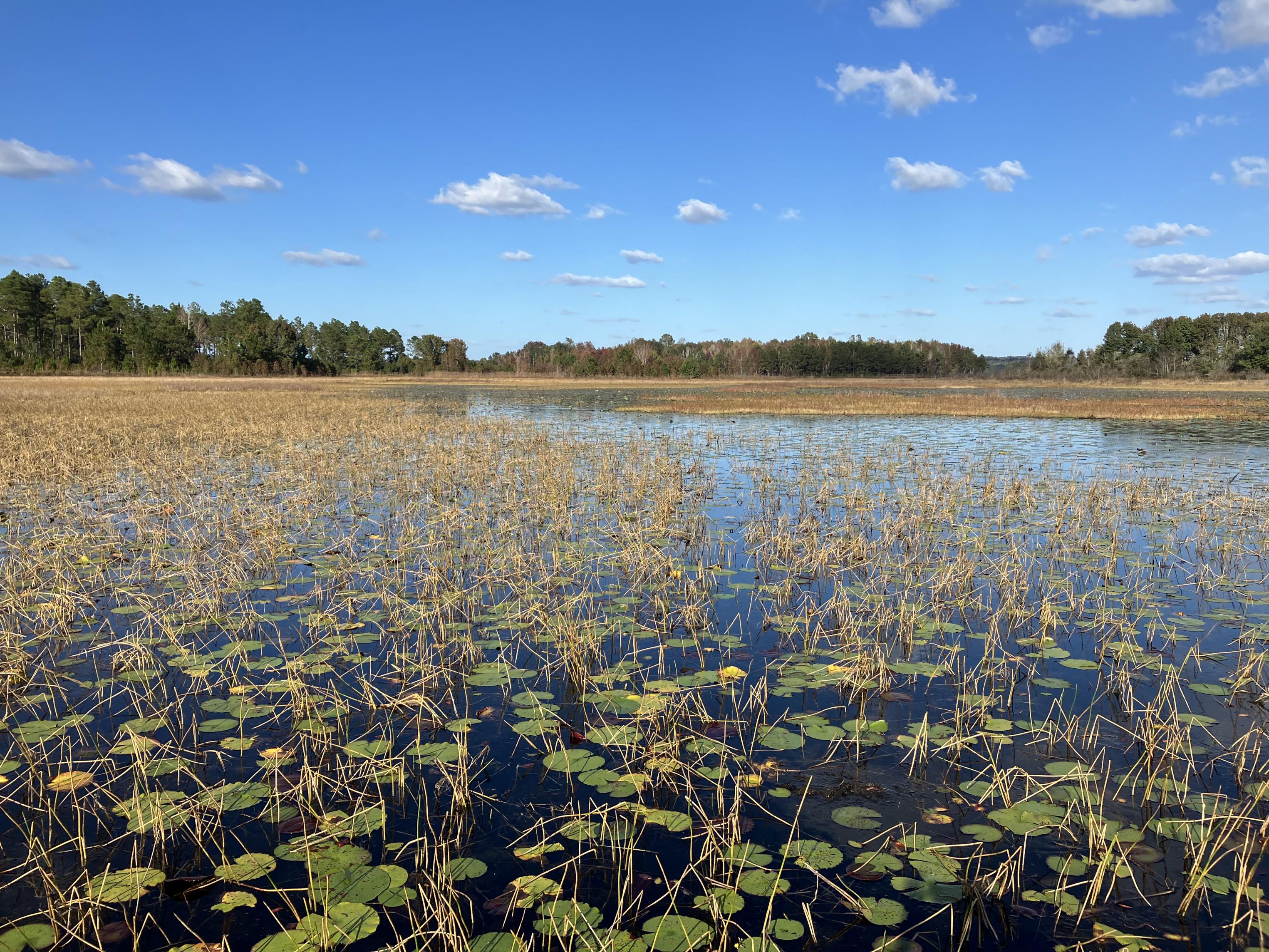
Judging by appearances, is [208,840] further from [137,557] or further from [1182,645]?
[1182,645]

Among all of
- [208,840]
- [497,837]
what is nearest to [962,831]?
[497,837]

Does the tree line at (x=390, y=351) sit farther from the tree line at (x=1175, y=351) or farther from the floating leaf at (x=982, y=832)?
the floating leaf at (x=982, y=832)

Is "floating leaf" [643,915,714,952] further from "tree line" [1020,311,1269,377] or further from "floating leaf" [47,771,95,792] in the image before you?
"tree line" [1020,311,1269,377]

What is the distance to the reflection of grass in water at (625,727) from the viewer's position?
340 centimetres

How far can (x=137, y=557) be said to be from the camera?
902 cm

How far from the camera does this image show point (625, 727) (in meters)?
4.90

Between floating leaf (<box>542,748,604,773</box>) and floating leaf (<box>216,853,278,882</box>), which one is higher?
floating leaf (<box>542,748,604,773</box>)

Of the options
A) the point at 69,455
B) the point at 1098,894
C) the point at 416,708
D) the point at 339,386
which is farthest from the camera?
the point at 339,386

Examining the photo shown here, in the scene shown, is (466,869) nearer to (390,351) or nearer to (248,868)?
(248,868)

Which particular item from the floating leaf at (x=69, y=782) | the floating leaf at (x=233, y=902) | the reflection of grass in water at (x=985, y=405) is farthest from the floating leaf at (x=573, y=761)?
the reflection of grass in water at (x=985, y=405)

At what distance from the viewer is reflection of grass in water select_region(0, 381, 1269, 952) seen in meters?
3.40

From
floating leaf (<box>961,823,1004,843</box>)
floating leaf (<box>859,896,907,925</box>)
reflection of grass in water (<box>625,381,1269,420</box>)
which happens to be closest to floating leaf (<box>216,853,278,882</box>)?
floating leaf (<box>859,896,907,925</box>)

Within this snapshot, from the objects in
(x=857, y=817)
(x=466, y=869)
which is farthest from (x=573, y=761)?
(x=857, y=817)

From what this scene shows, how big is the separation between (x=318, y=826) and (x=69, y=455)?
17.3 meters
